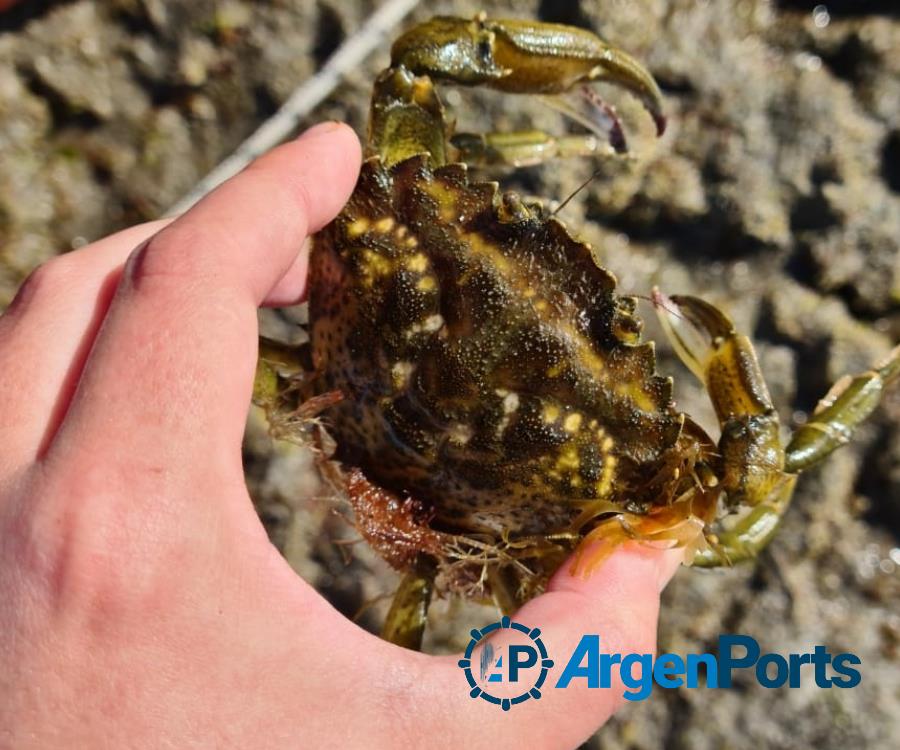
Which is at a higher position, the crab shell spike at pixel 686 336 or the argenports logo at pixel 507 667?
the argenports logo at pixel 507 667

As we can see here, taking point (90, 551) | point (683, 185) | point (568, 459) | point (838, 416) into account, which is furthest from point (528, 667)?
point (683, 185)

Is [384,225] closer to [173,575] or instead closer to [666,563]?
[173,575]

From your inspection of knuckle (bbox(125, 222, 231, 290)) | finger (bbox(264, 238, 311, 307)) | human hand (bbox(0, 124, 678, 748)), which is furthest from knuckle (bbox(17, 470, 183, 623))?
finger (bbox(264, 238, 311, 307))

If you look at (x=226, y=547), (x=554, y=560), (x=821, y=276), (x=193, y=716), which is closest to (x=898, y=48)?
(x=821, y=276)

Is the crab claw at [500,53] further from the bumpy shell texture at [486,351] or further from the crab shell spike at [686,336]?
the crab shell spike at [686,336]

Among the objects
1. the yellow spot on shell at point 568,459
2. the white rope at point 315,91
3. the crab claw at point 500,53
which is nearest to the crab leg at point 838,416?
the yellow spot on shell at point 568,459

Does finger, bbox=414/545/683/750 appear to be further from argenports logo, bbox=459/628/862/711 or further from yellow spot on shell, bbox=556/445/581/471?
yellow spot on shell, bbox=556/445/581/471
